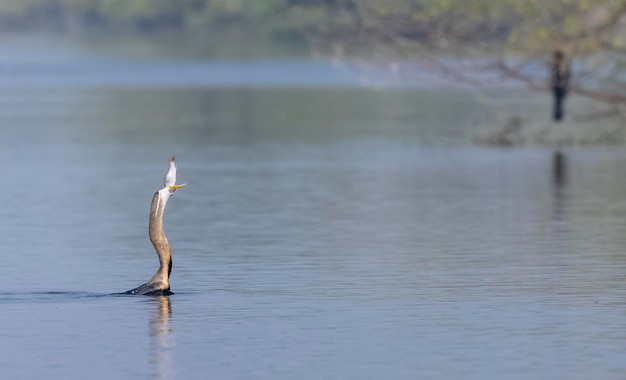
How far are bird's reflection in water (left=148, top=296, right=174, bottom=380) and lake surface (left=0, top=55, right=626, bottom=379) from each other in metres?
0.03

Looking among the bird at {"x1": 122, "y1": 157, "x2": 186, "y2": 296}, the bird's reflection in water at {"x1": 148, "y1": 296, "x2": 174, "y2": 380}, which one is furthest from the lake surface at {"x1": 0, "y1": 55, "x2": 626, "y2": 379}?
the bird at {"x1": 122, "y1": 157, "x2": 186, "y2": 296}

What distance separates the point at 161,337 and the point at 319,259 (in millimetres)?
6060

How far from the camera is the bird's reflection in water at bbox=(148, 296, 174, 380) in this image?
49.2 feet

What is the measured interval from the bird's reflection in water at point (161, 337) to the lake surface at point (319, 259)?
0.11 feet

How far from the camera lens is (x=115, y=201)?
103 feet

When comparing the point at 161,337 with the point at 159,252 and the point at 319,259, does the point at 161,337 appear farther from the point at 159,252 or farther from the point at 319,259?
the point at 319,259

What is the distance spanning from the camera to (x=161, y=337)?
648 inches

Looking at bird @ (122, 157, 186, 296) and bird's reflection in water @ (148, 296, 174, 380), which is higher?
bird @ (122, 157, 186, 296)

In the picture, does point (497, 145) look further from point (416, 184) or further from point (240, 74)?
point (240, 74)

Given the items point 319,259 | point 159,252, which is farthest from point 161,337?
point 319,259

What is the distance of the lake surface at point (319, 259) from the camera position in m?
15.6

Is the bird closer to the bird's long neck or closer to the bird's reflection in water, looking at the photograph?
the bird's long neck

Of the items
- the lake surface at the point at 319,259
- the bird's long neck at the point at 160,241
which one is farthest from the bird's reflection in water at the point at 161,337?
the bird's long neck at the point at 160,241

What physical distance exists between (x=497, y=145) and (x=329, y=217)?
51.4 ft
